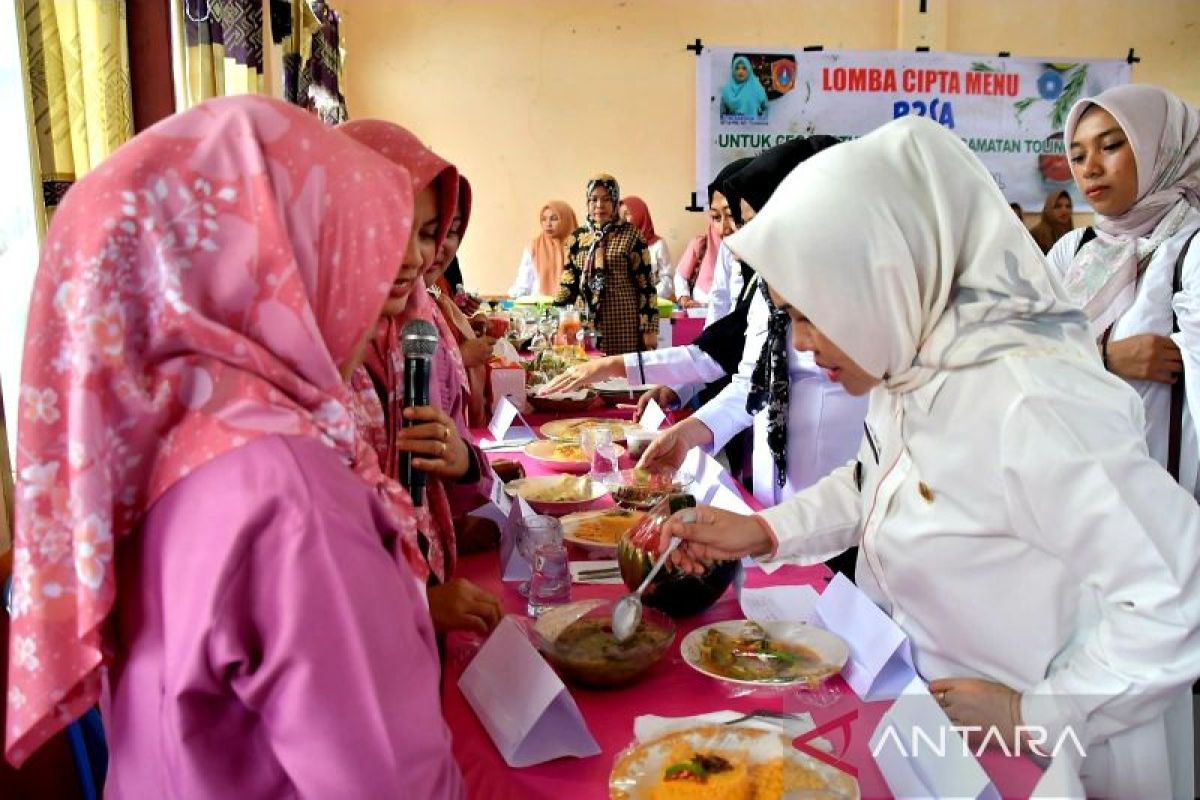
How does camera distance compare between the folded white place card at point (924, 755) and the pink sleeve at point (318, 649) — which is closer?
the pink sleeve at point (318, 649)

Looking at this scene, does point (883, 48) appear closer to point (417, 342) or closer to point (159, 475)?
point (417, 342)

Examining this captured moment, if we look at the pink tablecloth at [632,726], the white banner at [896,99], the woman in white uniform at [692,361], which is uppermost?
the white banner at [896,99]

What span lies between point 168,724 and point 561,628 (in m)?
0.63

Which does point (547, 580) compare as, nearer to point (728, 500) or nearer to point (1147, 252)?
point (728, 500)

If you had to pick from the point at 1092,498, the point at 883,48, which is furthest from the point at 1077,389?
the point at 883,48

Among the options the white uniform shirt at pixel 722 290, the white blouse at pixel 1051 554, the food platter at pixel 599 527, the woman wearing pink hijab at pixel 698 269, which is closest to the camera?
the white blouse at pixel 1051 554

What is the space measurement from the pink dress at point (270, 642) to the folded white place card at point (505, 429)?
1.86m

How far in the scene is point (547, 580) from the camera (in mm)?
1474

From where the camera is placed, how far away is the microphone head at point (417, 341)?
4.30 ft

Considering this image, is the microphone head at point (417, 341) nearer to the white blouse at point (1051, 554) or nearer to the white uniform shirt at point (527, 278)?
the white blouse at point (1051, 554)

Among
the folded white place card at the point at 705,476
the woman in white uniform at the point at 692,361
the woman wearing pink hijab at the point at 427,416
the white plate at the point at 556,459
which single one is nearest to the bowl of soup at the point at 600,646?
the woman wearing pink hijab at the point at 427,416

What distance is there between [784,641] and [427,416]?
0.64 metres

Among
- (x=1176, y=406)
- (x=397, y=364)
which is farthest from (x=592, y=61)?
(x=397, y=364)

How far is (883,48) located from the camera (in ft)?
27.2
